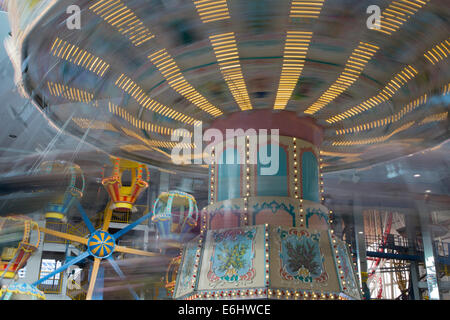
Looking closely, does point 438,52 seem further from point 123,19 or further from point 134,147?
→ point 134,147

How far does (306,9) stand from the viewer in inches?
178

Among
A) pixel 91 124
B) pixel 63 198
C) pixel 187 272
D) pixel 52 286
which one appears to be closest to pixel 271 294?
pixel 187 272

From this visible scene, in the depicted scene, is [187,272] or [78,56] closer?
→ [78,56]

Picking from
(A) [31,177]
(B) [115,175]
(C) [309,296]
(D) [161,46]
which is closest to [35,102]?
(D) [161,46]

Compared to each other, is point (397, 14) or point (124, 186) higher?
point (124, 186)

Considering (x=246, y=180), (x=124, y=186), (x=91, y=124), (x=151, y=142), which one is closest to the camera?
(x=246, y=180)

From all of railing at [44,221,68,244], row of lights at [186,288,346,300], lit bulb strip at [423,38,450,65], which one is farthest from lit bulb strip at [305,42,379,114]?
railing at [44,221,68,244]

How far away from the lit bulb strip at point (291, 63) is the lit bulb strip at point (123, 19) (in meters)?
1.52

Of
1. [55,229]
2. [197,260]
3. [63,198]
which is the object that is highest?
[63,198]

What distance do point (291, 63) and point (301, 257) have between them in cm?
249

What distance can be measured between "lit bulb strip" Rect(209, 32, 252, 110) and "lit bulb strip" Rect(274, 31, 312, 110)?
1.58 feet

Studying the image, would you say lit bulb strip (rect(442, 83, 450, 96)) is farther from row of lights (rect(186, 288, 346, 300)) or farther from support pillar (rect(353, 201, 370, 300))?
support pillar (rect(353, 201, 370, 300))

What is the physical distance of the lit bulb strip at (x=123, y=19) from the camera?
4457mm

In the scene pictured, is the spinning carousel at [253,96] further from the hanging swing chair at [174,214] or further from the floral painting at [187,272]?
the hanging swing chair at [174,214]
